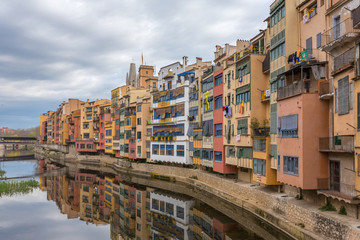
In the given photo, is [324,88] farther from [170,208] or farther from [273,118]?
[170,208]

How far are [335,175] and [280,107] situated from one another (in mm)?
6208

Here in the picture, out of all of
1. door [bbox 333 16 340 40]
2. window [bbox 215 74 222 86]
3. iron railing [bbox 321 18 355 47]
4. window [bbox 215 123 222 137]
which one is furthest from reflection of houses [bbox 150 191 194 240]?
door [bbox 333 16 340 40]

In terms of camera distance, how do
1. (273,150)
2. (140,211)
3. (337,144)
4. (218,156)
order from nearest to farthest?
(337,144), (273,150), (140,211), (218,156)

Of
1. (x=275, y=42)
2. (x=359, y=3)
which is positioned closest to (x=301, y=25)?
(x=275, y=42)

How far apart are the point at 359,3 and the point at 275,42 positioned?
8.38 meters

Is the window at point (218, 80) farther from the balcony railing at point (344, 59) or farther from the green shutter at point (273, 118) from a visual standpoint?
the balcony railing at point (344, 59)

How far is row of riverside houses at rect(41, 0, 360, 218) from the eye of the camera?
60.8 feet

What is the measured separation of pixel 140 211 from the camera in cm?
3469

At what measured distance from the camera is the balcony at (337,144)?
17.9 meters

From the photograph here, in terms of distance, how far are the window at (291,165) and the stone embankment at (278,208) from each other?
201 centimetres

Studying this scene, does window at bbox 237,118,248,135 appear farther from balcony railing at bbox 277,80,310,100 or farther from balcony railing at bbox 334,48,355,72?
balcony railing at bbox 334,48,355,72

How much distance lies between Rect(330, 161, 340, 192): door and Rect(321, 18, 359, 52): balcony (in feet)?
22.9

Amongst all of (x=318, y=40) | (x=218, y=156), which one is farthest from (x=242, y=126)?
(x=318, y=40)

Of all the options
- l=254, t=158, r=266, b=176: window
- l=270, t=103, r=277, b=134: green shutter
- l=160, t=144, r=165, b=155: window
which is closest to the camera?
l=270, t=103, r=277, b=134: green shutter
